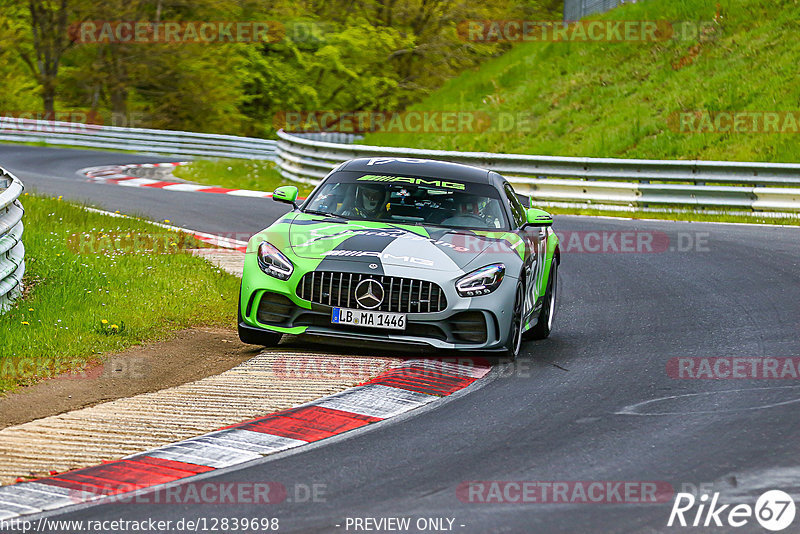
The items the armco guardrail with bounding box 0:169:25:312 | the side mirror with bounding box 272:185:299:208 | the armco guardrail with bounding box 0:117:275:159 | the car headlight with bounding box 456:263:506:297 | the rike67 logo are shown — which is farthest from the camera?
the armco guardrail with bounding box 0:117:275:159

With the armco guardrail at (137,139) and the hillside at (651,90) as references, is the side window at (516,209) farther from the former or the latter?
the armco guardrail at (137,139)

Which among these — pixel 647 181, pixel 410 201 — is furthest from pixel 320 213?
pixel 647 181

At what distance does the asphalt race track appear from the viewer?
497cm

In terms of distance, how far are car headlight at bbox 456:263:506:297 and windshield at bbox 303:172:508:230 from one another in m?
0.97

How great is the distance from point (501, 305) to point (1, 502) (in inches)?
167

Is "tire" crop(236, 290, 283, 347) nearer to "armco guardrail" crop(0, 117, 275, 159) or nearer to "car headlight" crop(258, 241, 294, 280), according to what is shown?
"car headlight" crop(258, 241, 294, 280)

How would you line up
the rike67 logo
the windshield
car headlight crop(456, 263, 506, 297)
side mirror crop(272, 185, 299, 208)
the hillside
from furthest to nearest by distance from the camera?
the hillside
side mirror crop(272, 185, 299, 208)
the windshield
car headlight crop(456, 263, 506, 297)
the rike67 logo

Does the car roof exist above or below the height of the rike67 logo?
above

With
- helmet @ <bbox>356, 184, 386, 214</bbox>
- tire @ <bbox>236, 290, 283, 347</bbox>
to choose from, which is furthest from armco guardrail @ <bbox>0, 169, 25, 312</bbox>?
helmet @ <bbox>356, 184, 386, 214</bbox>

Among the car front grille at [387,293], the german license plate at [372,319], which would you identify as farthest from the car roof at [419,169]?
Answer: the german license plate at [372,319]

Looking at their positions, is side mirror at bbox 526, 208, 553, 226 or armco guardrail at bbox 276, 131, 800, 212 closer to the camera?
side mirror at bbox 526, 208, 553, 226

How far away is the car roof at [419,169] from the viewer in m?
9.81

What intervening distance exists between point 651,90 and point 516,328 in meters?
21.3

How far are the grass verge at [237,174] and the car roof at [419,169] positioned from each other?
13977mm
